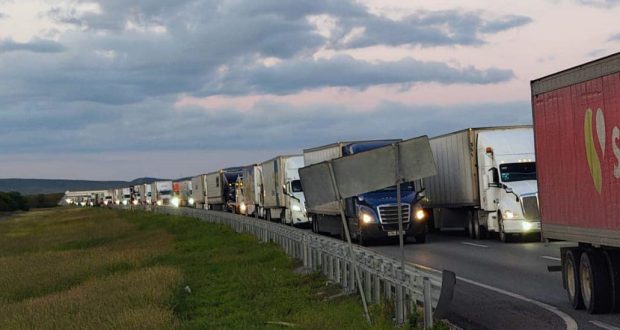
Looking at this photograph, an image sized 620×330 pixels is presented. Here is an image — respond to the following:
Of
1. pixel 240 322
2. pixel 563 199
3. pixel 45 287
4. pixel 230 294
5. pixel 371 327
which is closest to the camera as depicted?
pixel 371 327

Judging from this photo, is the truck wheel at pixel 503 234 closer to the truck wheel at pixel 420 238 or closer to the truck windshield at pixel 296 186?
the truck wheel at pixel 420 238

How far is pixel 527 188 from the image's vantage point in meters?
29.2

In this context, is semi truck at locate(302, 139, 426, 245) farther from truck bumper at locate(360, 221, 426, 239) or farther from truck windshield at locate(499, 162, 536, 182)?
truck windshield at locate(499, 162, 536, 182)

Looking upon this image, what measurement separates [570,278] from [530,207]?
1466cm

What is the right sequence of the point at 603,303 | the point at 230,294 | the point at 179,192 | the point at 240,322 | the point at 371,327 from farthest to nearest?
1. the point at 179,192
2. the point at 230,294
3. the point at 240,322
4. the point at 603,303
5. the point at 371,327

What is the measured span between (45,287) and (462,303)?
48.2 feet

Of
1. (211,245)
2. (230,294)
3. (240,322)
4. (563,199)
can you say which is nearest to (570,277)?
(563,199)

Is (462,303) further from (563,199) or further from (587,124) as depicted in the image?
(587,124)

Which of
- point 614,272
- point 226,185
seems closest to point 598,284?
point 614,272

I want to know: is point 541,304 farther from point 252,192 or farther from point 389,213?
point 252,192

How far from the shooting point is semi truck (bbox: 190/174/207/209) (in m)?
89.4

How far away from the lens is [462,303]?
50.4 ft

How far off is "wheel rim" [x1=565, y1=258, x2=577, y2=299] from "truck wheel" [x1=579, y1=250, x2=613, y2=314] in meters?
0.56

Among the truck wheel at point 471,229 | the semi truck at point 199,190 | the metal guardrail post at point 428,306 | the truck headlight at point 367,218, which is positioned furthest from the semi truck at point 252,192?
the metal guardrail post at point 428,306
